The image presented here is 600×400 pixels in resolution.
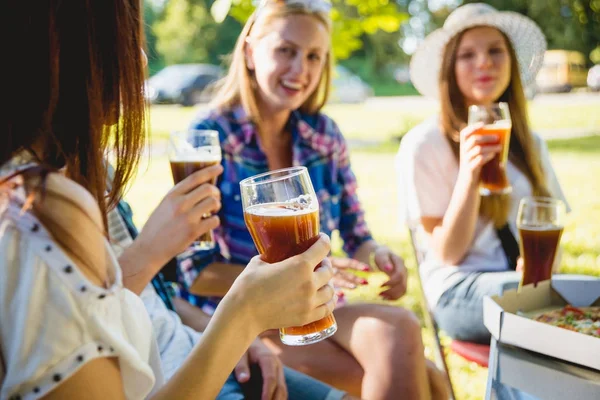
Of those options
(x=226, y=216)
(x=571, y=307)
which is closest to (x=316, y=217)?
(x=571, y=307)

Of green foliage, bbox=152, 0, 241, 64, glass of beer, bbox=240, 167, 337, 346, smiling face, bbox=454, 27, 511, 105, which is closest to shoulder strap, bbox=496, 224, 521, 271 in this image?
smiling face, bbox=454, 27, 511, 105

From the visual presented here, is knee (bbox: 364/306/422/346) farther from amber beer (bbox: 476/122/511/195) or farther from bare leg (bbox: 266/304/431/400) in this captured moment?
amber beer (bbox: 476/122/511/195)

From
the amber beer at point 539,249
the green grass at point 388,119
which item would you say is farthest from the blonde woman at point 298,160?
the green grass at point 388,119

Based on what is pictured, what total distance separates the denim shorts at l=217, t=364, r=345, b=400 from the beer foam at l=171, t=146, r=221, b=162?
72 cm

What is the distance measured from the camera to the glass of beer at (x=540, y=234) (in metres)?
2.33

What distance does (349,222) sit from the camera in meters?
2.96

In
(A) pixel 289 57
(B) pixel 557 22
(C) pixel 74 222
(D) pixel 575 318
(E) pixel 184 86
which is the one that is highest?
(B) pixel 557 22

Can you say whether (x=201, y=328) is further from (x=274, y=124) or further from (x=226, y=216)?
(x=274, y=124)

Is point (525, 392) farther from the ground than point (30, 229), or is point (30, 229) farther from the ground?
point (30, 229)

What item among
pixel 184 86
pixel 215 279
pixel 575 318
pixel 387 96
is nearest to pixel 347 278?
pixel 215 279

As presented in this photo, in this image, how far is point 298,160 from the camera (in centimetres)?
283

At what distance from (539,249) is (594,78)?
29.1 meters

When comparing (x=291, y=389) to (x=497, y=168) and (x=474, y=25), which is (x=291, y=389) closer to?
(x=497, y=168)

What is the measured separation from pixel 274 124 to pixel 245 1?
154cm
